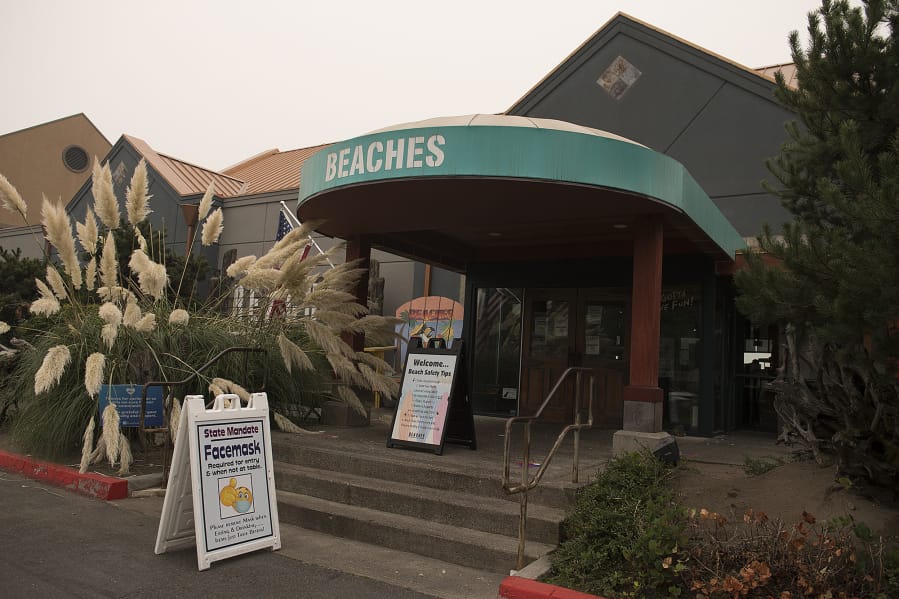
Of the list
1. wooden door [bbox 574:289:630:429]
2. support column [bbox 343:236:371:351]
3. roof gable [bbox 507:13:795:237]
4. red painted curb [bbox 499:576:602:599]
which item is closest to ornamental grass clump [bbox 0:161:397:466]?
support column [bbox 343:236:371:351]

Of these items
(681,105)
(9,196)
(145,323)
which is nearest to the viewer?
(145,323)

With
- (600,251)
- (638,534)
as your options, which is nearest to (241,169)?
(600,251)

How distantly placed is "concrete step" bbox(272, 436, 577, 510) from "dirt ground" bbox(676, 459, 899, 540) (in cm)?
119

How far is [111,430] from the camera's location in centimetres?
647

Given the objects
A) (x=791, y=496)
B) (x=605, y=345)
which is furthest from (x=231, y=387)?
(x=605, y=345)

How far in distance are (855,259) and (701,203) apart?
13.5 ft

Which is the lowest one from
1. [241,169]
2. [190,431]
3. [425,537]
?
[425,537]

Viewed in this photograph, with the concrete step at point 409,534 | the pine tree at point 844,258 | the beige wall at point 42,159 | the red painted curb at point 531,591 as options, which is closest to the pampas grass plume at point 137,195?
the concrete step at point 409,534

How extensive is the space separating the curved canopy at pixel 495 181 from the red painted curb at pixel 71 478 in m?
3.73

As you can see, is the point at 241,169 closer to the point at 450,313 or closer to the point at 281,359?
the point at 450,313

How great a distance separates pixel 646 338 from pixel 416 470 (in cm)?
285

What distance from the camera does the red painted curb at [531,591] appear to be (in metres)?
4.46

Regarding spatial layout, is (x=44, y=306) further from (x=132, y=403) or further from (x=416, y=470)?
(x=416, y=470)

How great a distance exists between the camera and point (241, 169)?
25.1m
